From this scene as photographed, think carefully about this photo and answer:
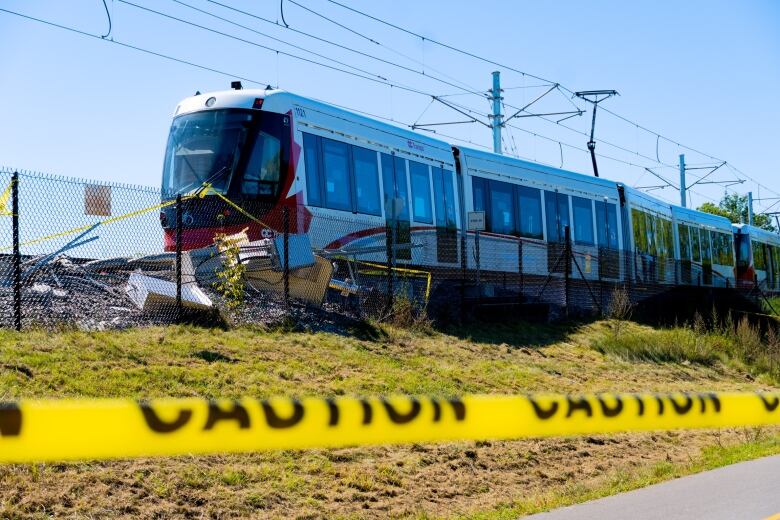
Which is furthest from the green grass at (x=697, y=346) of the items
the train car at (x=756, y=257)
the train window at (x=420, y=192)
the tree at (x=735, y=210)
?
the tree at (x=735, y=210)

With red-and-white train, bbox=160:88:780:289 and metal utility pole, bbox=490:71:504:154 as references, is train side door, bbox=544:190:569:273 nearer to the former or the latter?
red-and-white train, bbox=160:88:780:289

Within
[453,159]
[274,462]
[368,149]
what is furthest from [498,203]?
[274,462]

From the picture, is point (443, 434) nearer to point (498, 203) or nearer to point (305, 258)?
point (305, 258)

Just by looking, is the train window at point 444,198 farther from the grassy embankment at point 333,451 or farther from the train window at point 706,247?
the train window at point 706,247

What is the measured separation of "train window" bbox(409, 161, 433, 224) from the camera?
67.6ft

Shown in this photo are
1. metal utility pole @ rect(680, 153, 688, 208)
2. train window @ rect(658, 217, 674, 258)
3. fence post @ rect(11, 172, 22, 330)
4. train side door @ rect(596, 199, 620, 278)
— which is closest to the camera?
fence post @ rect(11, 172, 22, 330)

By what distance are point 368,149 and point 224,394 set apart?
1001 centimetres

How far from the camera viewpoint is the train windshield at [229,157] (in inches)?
678

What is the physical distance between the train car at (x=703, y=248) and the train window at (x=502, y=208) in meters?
11.9

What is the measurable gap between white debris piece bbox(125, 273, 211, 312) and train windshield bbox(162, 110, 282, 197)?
3293mm

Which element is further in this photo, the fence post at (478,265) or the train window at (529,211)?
the train window at (529,211)

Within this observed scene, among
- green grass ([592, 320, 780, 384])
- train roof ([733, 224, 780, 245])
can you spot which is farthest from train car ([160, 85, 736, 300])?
train roof ([733, 224, 780, 245])

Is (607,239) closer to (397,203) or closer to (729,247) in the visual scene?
(397,203)

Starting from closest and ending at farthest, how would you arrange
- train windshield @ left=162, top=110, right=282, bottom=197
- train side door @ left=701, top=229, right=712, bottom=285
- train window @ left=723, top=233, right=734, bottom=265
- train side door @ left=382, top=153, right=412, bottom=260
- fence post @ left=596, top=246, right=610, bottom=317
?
train windshield @ left=162, top=110, right=282, bottom=197 → train side door @ left=382, top=153, right=412, bottom=260 → fence post @ left=596, top=246, right=610, bottom=317 → train side door @ left=701, top=229, right=712, bottom=285 → train window @ left=723, top=233, right=734, bottom=265
